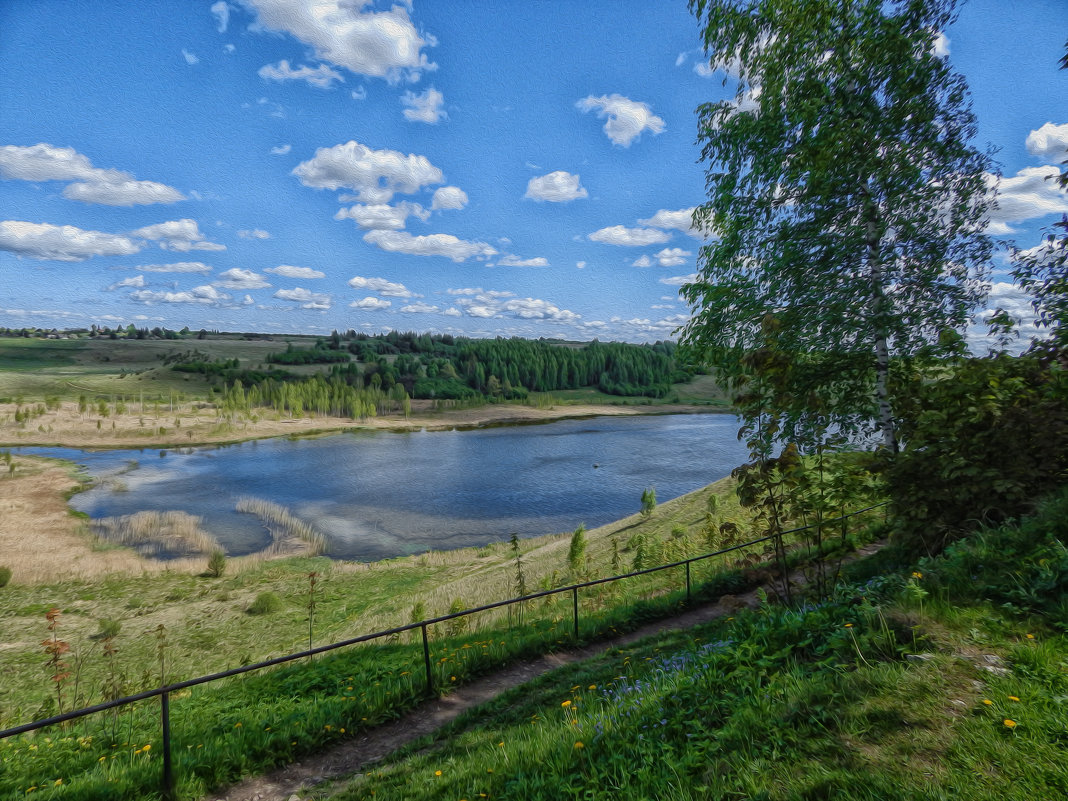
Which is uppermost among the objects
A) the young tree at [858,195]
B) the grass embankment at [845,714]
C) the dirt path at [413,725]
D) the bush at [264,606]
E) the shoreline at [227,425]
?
the young tree at [858,195]

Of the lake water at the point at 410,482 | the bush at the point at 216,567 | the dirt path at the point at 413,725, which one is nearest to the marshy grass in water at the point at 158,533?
the lake water at the point at 410,482

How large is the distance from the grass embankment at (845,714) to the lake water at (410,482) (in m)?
29.4

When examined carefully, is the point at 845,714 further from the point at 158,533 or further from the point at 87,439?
the point at 87,439

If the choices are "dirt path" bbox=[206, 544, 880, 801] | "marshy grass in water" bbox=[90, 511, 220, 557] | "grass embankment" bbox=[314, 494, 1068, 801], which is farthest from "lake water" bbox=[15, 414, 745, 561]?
"grass embankment" bbox=[314, 494, 1068, 801]

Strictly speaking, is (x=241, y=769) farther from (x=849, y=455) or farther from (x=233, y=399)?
(x=233, y=399)

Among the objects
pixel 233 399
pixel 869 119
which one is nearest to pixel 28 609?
pixel 869 119

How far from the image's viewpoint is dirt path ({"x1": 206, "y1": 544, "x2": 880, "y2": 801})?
5.13 metres

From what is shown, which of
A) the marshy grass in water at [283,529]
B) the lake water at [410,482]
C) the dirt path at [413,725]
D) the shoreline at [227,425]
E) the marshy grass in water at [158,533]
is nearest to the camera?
the dirt path at [413,725]

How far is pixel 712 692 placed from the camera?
13.2 feet

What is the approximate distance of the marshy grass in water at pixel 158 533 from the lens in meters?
31.5

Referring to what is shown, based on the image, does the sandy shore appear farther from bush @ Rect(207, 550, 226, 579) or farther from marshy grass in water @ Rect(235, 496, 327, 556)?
marshy grass in water @ Rect(235, 496, 327, 556)

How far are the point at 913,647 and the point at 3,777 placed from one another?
8.94m

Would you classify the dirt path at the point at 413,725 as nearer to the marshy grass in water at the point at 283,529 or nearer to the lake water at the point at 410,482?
the lake water at the point at 410,482

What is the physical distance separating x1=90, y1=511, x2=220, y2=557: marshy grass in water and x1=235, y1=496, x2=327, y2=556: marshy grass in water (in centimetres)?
375
